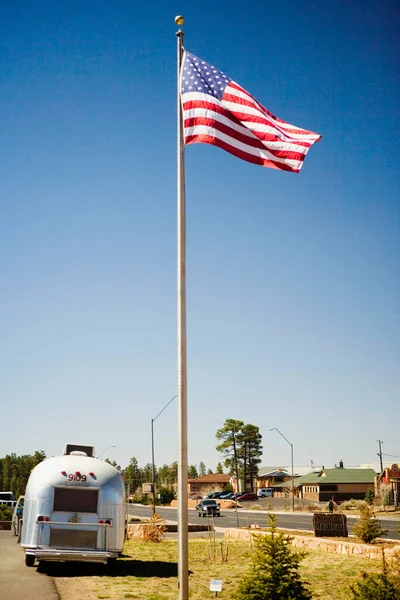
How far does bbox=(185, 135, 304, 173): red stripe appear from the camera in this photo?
33.8 feet

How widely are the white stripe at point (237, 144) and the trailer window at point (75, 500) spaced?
10290 mm

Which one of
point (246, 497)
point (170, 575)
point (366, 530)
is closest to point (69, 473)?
point (170, 575)

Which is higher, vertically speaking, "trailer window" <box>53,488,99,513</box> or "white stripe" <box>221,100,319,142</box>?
"white stripe" <box>221,100,319,142</box>

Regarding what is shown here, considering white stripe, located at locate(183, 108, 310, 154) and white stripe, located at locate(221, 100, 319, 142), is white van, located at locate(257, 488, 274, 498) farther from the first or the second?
white stripe, located at locate(183, 108, 310, 154)

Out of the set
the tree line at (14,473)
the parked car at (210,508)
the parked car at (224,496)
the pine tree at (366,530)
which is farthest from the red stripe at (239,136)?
the tree line at (14,473)

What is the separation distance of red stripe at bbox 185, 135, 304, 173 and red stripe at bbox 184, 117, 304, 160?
0.60ft

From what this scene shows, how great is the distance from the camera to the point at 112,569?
701 inches

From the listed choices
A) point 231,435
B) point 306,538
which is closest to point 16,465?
point 231,435

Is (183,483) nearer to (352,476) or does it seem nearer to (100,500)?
(100,500)

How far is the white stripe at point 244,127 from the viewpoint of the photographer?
34.3 ft

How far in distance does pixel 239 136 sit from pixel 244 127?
0.29 metres

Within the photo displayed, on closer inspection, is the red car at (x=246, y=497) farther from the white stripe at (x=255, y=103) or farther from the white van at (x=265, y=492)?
the white stripe at (x=255, y=103)

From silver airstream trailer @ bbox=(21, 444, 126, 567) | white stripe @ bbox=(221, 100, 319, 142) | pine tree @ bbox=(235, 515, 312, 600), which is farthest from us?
silver airstream trailer @ bbox=(21, 444, 126, 567)

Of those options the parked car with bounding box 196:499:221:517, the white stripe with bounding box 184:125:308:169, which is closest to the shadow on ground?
the white stripe with bounding box 184:125:308:169
